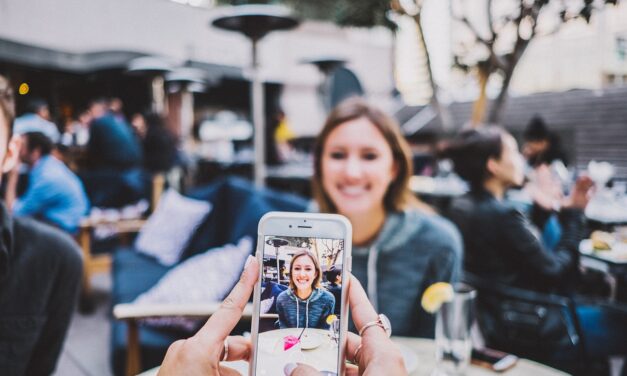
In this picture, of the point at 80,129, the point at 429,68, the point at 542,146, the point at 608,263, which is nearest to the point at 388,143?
the point at 608,263

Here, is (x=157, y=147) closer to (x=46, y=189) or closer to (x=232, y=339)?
(x=46, y=189)

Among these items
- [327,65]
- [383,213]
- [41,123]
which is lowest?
[383,213]

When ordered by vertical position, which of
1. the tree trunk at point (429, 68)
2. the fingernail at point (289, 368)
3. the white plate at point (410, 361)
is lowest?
the white plate at point (410, 361)

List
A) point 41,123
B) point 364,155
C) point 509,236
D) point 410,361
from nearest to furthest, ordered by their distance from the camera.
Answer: point 410,361
point 364,155
point 509,236
point 41,123

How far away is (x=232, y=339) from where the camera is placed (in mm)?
689

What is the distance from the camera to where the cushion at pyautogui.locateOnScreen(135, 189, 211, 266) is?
3332 mm

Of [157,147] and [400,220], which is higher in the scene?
[157,147]

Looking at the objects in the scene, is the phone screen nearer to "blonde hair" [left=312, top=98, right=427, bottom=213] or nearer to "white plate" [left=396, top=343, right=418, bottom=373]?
"white plate" [left=396, top=343, right=418, bottom=373]

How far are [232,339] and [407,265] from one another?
988 millimetres

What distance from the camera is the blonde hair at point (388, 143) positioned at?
1.56m

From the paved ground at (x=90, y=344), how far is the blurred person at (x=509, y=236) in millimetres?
2013

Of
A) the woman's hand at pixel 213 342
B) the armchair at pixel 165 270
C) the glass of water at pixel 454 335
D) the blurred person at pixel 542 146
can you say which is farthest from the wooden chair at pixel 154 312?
the blurred person at pixel 542 146

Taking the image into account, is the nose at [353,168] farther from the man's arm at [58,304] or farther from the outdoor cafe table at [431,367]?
the man's arm at [58,304]

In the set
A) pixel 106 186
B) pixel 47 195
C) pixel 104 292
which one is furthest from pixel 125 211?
pixel 47 195
